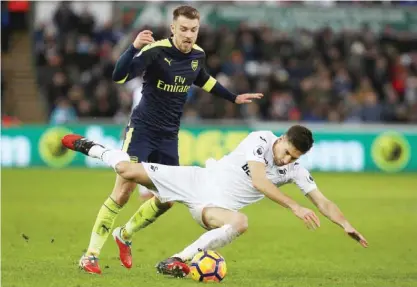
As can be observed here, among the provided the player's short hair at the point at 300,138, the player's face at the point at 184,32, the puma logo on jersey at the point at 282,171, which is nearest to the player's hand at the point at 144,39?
the player's face at the point at 184,32

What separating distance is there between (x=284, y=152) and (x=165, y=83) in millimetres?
1581

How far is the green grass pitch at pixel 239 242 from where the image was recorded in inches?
355

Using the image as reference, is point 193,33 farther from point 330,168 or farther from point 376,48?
point 376,48

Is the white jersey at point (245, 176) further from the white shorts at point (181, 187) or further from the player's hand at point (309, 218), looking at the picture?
the player's hand at point (309, 218)

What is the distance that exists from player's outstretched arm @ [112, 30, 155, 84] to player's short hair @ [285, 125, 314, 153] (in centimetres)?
160

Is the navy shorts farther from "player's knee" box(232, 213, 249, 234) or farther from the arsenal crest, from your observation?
"player's knee" box(232, 213, 249, 234)

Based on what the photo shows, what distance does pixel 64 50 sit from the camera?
26.1 m

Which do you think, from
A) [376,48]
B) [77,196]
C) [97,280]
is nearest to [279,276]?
[97,280]

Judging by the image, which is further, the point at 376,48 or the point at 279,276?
the point at 376,48

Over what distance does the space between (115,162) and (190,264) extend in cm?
119

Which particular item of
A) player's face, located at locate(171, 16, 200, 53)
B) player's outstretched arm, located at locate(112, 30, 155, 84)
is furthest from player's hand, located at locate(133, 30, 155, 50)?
player's face, located at locate(171, 16, 200, 53)

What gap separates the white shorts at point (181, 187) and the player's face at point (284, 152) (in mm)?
684

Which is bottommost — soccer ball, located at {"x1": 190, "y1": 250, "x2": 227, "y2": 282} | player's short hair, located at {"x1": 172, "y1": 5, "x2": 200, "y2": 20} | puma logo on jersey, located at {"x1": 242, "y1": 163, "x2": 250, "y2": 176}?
soccer ball, located at {"x1": 190, "y1": 250, "x2": 227, "y2": 282}

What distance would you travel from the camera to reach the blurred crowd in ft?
82.3
